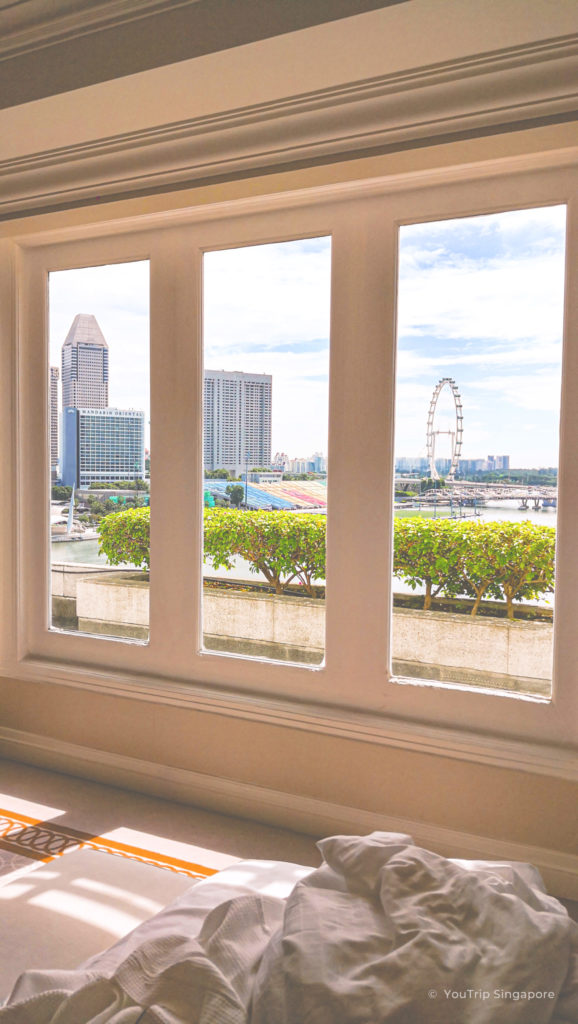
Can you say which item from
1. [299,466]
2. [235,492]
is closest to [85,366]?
[235,492]

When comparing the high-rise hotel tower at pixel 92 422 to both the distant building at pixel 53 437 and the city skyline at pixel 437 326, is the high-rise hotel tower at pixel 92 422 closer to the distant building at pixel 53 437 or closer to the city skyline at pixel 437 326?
the distant building at pixel 53 437

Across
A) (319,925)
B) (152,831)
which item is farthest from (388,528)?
(319,925)

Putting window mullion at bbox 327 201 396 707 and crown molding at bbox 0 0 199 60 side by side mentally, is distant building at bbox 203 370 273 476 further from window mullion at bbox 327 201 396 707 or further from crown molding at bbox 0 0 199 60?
crown molding at bbox 0 0 199 60

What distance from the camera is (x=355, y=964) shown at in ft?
3.34

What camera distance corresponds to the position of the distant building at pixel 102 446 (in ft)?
11.1

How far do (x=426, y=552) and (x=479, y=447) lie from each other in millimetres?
434

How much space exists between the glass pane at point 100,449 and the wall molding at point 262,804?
1.88ft

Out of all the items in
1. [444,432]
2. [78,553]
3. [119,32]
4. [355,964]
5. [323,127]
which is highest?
[119,32]

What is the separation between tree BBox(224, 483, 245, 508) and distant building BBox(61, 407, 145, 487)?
1.57 ft

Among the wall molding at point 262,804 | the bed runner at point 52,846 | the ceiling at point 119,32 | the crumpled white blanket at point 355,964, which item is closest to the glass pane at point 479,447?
the wall molding at point 262,804

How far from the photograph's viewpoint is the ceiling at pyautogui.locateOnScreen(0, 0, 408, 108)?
2104 mm

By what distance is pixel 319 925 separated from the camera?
3.53ft

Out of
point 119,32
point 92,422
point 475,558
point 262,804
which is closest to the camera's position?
point 119,32

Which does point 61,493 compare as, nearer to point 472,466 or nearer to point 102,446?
point 102,446
